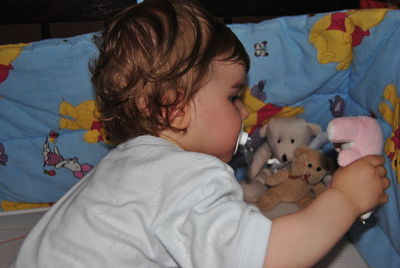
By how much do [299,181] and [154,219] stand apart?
59 centimetres

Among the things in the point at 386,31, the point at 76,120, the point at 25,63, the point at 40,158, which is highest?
the point at 386,31

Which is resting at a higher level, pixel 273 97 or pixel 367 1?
pixel 367 1

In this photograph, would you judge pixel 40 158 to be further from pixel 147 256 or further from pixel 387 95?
pixel 387 95

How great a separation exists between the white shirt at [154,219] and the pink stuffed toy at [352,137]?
0.60 feet

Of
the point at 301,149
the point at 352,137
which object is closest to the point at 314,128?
the point at 301,149

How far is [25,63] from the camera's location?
0.96m

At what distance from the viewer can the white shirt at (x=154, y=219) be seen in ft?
1.83

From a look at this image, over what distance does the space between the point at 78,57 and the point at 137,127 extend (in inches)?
11.4

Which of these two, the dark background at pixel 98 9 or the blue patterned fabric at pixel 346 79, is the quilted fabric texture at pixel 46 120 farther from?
the blue patterned fabric at pixel 346 79

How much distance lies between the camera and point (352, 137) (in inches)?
27.4

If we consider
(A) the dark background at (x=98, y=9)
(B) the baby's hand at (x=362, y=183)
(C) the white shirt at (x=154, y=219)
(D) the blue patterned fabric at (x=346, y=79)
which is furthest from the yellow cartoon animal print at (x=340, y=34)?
(C) the white shirt at (x=154, y=219)

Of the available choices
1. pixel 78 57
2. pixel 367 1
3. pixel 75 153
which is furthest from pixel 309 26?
pixel 75 153

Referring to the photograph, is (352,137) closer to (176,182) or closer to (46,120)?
(176,182)

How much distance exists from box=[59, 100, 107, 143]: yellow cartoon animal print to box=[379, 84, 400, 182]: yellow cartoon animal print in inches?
23.1
